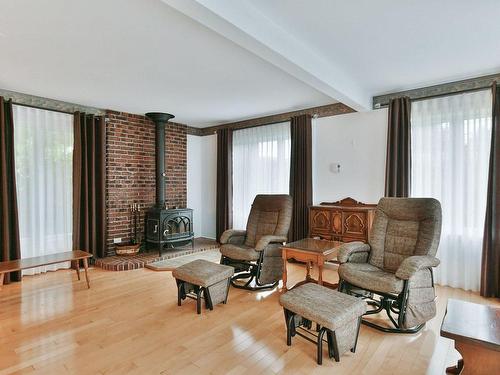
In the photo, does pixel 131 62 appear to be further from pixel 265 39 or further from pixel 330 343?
pixel 330 343

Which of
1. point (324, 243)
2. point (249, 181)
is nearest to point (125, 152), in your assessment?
point (249, 181)

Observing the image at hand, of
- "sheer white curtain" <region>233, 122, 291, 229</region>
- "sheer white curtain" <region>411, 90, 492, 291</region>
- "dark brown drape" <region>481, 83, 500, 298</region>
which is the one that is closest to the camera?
"dark brown drape" <region>481, 83, 500, 298</region>

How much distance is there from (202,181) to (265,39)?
14.8 feet

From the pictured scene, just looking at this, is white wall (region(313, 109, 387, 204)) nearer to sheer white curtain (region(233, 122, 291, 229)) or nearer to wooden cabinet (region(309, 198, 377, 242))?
wooden cabinet (region(309, 198, 377, 242))

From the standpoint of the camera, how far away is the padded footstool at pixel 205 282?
2840 millimetres

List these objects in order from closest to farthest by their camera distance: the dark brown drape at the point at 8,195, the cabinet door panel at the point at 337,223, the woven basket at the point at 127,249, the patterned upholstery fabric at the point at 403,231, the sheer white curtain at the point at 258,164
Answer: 1. the patterned upholstery fabric at the point at 403,231
2. the dark brown drape at the point at 8,195
3. the cabinet door panel at the point at 337,223
4. the woven basket at the point at 127,249
5. the sheer white curtain at the point at 258,164

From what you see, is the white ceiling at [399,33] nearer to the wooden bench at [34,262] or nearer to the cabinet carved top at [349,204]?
the cabinet carved top at [349,204]

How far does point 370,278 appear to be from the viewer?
250 cm

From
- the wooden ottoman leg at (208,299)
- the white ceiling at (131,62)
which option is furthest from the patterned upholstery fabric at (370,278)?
the white ceiling at (131,62)

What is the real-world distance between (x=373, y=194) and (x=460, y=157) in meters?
1.09

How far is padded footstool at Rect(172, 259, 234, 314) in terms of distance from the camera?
2.84 metres

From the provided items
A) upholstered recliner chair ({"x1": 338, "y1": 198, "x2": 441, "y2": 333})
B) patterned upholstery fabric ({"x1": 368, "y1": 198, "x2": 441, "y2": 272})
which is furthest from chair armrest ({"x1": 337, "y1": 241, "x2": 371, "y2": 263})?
patterned upholstery fabric ({"x1": 368, "y1": 198, "x2": 441, "y2": 272})

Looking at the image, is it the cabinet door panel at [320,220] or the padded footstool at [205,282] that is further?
the cabinet door panel at [320,220]

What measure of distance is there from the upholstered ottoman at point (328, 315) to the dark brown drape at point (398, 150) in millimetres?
2101
